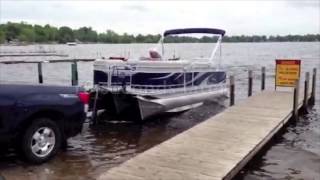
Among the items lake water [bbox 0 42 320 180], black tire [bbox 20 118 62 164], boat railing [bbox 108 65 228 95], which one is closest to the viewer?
black tire [bbox 20 118 62 164]

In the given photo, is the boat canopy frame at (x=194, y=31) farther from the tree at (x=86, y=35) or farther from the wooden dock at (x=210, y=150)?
the tree at (x=86, y=35)

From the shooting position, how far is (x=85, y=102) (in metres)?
9.16

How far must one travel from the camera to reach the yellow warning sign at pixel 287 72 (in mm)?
17203

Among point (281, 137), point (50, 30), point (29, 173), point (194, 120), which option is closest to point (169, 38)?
point (194, 120)

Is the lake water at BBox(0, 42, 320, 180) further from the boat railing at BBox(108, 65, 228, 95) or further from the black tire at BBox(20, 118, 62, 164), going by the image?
the boat railing at BBox(108, 65, 228, 95)

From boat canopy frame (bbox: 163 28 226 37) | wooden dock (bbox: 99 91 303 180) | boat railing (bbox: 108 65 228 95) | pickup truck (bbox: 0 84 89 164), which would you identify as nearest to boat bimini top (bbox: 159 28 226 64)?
boat canopy frame (bbox: 163 28 226 37)

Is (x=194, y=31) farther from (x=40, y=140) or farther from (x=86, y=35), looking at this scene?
(x=86, y=35)

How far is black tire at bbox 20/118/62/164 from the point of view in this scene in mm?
8305

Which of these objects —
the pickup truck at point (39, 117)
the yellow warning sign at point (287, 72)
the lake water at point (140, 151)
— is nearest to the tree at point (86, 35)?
the yellow warning sign at point (287, 72)

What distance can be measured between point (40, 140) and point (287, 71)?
36.9 ft

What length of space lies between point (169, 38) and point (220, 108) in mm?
3654

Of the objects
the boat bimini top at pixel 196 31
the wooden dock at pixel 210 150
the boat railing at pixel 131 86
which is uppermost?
the boat bimini top at pixel 196 31

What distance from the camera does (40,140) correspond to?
8.59 metres

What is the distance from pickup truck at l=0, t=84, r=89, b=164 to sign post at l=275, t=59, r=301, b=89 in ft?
33.3
